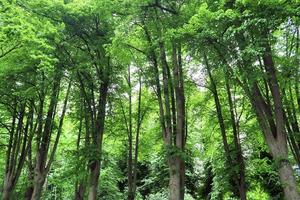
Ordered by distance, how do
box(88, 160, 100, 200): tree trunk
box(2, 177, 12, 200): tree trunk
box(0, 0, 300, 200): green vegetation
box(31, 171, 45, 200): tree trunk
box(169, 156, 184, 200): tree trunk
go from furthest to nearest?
box(2, 177, 12, 200): tree trunk → box(88, 160, 100, 200): tree trunk → box(31, 171, 45, 200): tree trunk → box(169, 156, 184, 200): tree trunk → box(0, 0, 300, 200): green vegetation

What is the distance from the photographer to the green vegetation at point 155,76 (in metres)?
7.20

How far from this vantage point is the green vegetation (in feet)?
23.6

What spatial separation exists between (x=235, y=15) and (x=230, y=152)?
652 cm

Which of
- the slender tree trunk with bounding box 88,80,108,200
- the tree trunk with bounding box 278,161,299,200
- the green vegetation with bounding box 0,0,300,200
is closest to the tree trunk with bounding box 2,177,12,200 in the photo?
the green vegetation with bounding box 0,0,300,200

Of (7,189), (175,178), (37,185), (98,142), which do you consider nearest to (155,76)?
(98,142)

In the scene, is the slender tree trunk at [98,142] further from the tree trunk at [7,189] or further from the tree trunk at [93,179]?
the tree trunk at [7,189]

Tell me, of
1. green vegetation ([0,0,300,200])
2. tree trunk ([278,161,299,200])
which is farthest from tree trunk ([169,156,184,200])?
tree trunk ([278,161,299,200])

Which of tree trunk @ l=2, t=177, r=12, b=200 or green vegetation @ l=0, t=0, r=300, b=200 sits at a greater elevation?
green vegetation @ l=0, t=0, r=300, b=200

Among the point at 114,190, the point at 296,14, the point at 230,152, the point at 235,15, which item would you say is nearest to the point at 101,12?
the point at 235,15

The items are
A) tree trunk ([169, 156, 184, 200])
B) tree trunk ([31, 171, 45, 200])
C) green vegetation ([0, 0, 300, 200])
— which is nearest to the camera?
green vegetation ([0, 0, 300, 200])

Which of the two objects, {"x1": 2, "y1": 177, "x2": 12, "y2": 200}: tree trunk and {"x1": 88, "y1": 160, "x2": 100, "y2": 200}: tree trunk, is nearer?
{"x1": 88, "y1": 160, "x2": 100, "y2": 200}: tree trunk

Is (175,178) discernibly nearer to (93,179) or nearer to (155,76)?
(93,179)

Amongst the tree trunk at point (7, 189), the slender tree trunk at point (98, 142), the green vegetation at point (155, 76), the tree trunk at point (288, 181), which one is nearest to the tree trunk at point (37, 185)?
the green vegetation at point (155, 76)

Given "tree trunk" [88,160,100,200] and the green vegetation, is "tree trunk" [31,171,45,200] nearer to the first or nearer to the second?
the green vegetation
